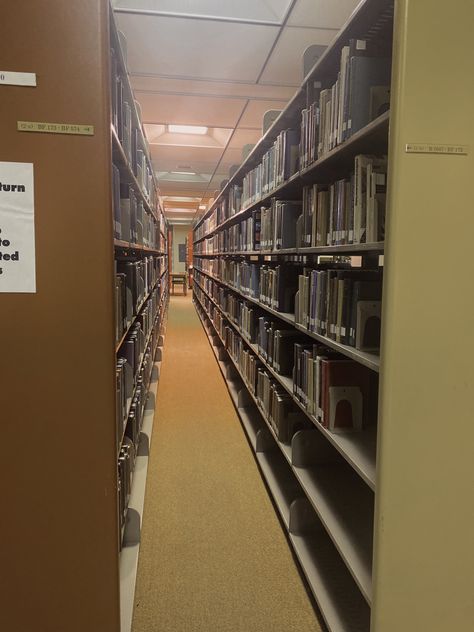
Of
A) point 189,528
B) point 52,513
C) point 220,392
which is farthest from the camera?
point 220,392

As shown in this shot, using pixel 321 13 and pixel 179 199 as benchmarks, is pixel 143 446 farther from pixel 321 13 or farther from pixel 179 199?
pixel 179 199

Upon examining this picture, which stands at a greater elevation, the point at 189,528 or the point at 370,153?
the point at 370,153

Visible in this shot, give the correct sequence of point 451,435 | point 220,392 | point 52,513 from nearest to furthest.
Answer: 1. point 451,435
2. point 52,513
3. point 220,392

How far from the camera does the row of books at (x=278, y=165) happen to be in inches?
101

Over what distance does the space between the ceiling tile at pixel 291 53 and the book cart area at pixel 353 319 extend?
709 mm

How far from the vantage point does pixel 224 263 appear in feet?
19.9

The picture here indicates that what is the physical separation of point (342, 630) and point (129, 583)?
90 centimetres

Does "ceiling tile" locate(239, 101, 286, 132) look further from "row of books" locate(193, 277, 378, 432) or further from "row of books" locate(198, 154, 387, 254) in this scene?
"row of books" locate(193, 277, 378, 432)

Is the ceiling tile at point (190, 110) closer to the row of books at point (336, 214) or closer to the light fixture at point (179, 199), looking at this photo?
the row of books at point (336, 214)

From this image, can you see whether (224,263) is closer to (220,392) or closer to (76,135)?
(220,392)

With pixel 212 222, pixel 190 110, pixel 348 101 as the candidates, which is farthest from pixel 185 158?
pixel 348 101

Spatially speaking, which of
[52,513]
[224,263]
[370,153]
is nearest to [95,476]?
[52,513]

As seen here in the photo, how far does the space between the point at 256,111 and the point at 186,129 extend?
49.5 inches

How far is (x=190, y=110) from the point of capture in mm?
4777
